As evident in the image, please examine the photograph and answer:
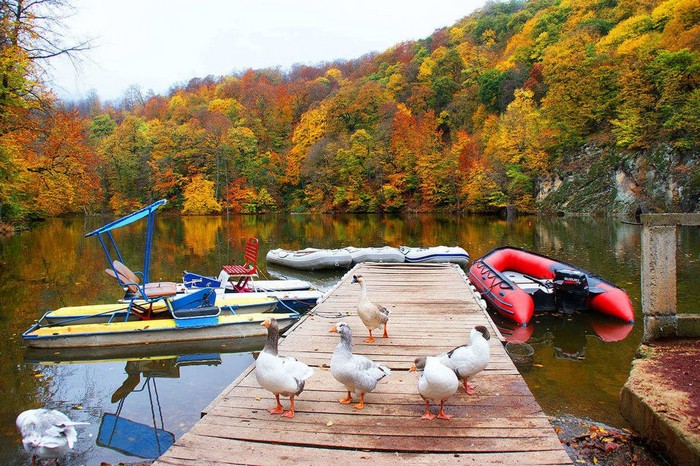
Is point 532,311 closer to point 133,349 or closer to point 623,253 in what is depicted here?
point 133,349

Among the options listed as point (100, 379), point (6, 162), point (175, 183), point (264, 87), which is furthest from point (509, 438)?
point (264, 87)

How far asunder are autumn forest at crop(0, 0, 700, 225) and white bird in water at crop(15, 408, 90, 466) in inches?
534

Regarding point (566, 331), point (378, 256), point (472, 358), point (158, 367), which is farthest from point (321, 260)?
point (472, 358)

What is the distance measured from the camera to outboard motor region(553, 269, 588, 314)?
9914 millimetres

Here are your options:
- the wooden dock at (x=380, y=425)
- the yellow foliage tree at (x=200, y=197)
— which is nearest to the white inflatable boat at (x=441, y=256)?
the wooden dock at (x=380, y=425)

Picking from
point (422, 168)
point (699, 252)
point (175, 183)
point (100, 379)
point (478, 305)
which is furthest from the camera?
point (175, 183)

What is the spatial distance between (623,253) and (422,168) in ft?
104

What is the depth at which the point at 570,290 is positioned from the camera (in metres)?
9.97

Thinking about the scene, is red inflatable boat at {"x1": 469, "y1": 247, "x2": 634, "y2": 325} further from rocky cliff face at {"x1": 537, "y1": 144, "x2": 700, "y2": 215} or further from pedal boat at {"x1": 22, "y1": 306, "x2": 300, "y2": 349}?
rocky cliff face at {"x1": 537, "y1": 144, "x2": 700, "y2": 215}

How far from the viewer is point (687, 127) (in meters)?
32.0

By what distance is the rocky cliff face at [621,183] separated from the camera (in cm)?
3123

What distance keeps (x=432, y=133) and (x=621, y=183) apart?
21.3m

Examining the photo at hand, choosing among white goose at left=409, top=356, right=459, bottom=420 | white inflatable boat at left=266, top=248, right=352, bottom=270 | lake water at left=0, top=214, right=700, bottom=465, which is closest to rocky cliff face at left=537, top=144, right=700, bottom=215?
lake water at left=0, top=214, right=700, bottom=465

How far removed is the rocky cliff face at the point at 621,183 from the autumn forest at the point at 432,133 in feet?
0.36
